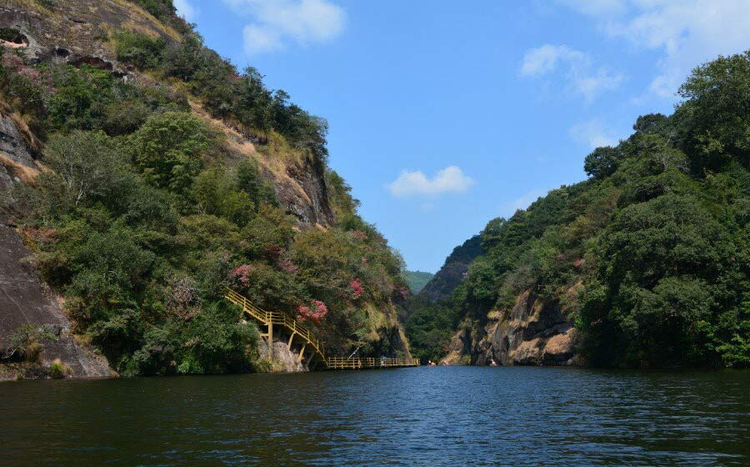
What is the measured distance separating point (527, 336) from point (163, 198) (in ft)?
195

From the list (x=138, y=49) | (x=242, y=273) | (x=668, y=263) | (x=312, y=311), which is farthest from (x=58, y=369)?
(x=138, y=49)

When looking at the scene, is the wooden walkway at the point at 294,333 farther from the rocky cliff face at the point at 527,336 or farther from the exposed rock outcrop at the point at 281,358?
the rocky cliff face at the point at 527,336

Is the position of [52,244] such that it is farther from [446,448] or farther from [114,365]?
[446,448]

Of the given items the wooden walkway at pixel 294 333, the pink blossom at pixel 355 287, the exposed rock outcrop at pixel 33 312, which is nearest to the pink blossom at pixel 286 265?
the wooden walkway at pixel 294 333

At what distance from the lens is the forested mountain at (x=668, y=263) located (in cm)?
4222

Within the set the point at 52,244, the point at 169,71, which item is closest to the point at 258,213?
the point at 52,244

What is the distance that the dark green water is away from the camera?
12555 millimetres

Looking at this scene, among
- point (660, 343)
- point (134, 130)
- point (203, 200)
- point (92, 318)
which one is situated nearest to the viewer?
point (92, 318)

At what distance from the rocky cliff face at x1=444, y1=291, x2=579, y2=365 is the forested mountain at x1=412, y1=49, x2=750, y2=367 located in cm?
26

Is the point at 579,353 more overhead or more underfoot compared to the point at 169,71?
more underfoot

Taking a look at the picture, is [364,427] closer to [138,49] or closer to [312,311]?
[312,311]

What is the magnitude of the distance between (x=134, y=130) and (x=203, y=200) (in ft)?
48.4

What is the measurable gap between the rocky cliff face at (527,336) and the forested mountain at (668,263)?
263 millimetres

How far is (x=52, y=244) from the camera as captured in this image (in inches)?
1401
